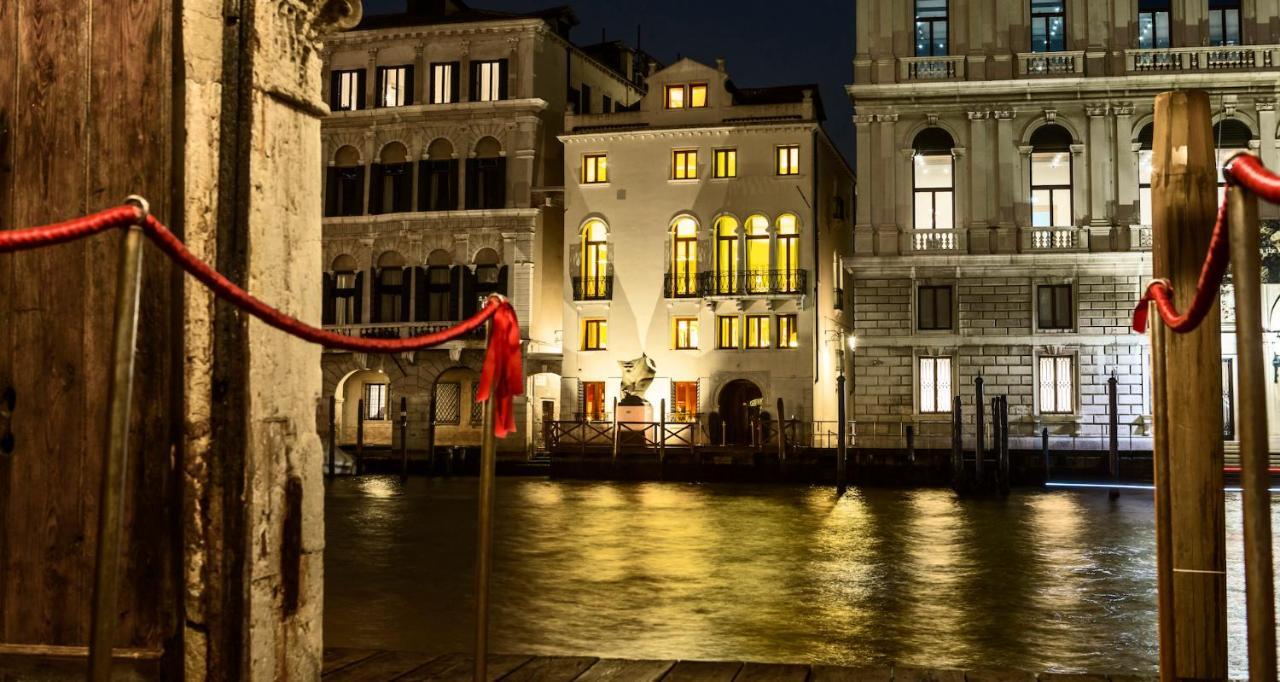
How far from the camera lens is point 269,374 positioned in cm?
406

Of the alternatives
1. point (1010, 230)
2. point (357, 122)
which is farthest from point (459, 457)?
point (1010, 230)

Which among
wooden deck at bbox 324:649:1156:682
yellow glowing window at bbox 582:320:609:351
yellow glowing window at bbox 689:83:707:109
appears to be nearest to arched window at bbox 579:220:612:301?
yellow glowing window at bbox 582:320:609:351

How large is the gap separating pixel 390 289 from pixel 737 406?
9.89 m

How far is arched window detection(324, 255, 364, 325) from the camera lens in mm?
33781

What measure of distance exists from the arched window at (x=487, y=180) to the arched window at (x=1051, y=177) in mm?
13376

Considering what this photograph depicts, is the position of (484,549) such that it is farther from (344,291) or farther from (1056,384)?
(344,291)

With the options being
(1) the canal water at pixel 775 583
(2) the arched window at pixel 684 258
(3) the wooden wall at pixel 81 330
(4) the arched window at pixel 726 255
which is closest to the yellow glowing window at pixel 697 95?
(2) the arched window at pixel 684 258

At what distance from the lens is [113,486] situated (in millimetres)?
2836

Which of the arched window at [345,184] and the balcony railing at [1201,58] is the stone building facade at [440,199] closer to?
the arched window at [345,184]

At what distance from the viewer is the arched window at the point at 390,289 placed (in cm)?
3356

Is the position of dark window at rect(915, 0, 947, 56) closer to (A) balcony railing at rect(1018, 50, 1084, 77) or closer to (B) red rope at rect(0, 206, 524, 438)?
(A) balcony railing at rect(1018, 50, 1084, 77)

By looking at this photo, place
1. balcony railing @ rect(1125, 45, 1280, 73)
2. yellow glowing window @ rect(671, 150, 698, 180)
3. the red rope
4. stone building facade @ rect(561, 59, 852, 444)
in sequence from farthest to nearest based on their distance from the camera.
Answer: yellow glowing window @ rect(671, 150, 698, 180), stone building facade @ rect(561, 59, 852, 444), balcony railing @ rect(1125, 45, 1280, 73), the red rope

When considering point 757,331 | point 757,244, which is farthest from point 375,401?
point 757,244

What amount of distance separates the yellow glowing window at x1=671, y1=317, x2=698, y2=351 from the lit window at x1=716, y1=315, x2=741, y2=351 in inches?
24.9
